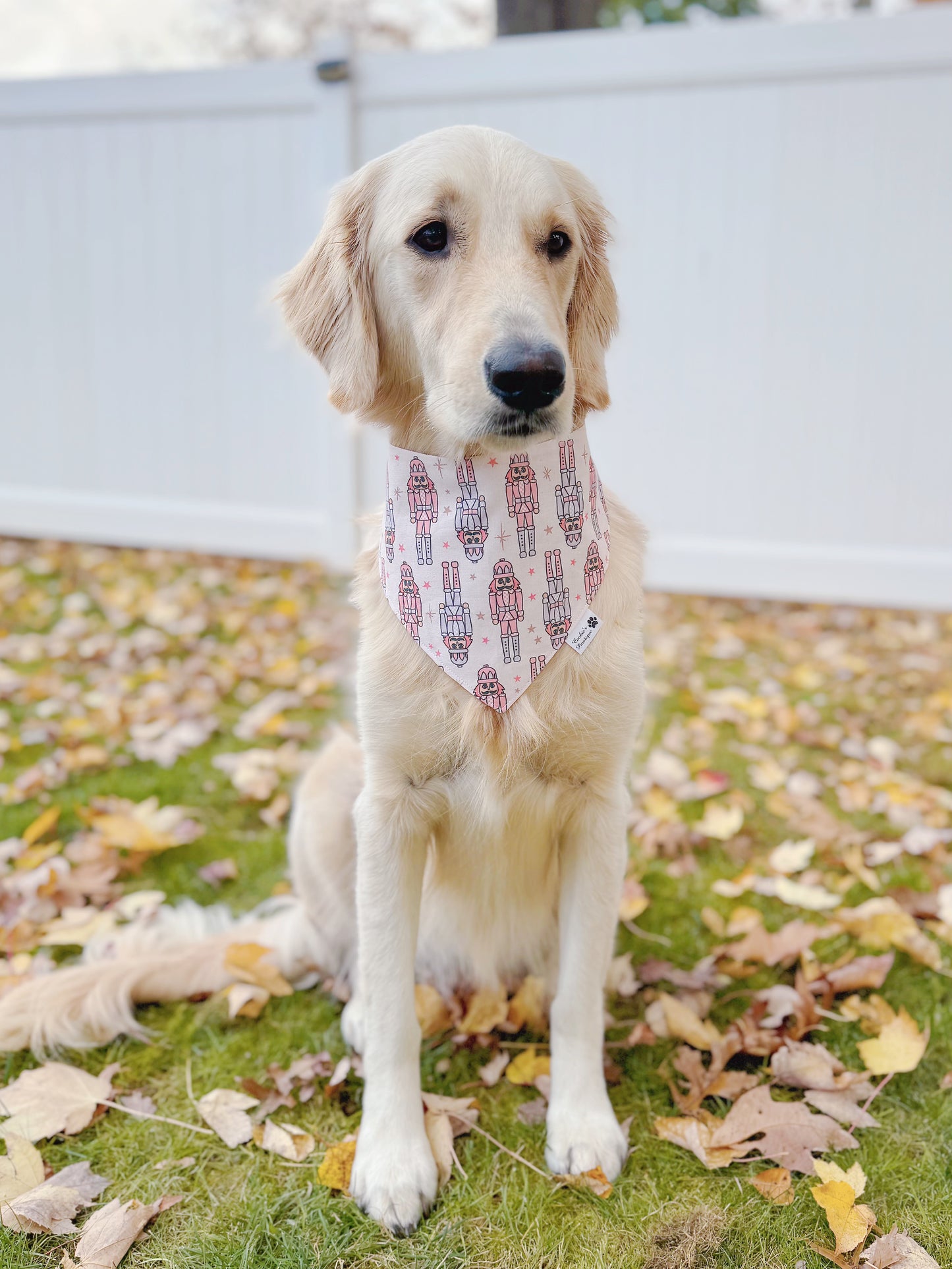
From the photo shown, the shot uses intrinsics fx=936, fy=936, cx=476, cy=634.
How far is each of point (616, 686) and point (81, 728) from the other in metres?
2.38

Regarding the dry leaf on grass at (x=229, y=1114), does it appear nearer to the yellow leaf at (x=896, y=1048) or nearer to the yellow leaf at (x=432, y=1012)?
the yellow leaf at (x=432, y=1012)

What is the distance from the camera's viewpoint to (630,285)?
13.5ft

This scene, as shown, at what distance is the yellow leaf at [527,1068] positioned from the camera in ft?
5.81

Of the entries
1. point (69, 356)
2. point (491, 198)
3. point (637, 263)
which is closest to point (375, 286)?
point (491, 198)

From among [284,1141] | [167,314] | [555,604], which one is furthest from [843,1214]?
[167,314]

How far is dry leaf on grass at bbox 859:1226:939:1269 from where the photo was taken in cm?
135

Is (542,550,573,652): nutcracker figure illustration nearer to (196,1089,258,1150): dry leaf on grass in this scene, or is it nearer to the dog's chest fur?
the dog's chest fur

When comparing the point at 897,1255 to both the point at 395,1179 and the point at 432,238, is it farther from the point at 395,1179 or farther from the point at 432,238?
the point at 432,238

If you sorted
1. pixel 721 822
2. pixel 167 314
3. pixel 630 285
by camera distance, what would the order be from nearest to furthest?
1. pixel 721 822
2. pixel 630 285
3. pixel 167 314

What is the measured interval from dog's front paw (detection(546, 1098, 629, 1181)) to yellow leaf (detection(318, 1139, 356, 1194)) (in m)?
0.33

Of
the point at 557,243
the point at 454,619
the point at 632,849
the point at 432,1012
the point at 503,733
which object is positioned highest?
the point at 557,243

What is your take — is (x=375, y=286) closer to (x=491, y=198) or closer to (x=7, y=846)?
(x=491, y=198)

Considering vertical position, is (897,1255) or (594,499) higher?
(594,499)

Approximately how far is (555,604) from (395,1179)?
37.6 inches
